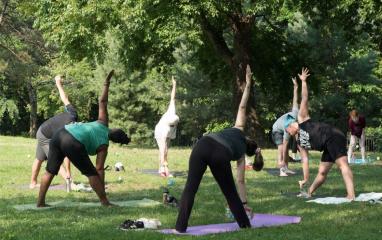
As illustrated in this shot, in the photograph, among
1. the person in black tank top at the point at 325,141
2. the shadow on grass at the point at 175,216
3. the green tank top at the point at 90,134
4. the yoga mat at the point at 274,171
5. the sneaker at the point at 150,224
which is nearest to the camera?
the shadow on grass at the point at 175,216

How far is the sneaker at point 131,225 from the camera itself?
7.50m

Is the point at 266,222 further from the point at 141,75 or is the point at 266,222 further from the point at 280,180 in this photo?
the point at 141,75

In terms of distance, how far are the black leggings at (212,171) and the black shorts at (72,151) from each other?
6.84ft

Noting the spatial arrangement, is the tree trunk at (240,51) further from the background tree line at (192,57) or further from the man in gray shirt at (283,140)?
the man in gray shirt at (283,140)

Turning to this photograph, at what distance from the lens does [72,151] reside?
887 cm

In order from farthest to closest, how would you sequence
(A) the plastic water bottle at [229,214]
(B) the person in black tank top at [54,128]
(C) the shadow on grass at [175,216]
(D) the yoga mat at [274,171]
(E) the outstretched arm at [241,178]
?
(D) the yoga mat at [274,171] < (B) the person in black tank top at [54,128] < (A) the plastic water bottle at [229,214] < (E) the outstretched arm at [241,178] < (C) the shadow on grass at [175,216]

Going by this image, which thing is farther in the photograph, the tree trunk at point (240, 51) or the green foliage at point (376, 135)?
the green foliage at point (376, 135)

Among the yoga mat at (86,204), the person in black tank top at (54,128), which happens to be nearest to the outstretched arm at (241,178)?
the yoga mat at (86,204)

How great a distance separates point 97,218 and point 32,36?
33.8 metres

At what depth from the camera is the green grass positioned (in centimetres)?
713

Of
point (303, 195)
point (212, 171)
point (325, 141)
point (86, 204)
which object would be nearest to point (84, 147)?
point (86, 204)

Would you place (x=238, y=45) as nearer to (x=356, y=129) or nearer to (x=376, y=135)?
(x=356, y=129)

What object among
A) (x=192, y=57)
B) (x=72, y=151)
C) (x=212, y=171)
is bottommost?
(x=212, y=171)

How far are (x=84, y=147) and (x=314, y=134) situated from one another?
3.71 m
